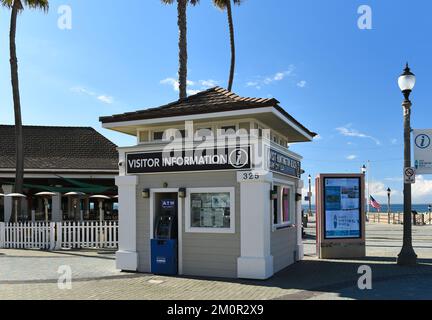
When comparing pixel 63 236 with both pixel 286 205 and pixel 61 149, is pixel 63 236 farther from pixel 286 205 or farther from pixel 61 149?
pixel 61 149

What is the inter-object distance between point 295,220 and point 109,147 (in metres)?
14.9

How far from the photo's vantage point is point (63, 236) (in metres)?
16.5

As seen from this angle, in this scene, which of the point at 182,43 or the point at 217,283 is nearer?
the point at 217,283

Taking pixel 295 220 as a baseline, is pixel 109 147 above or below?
above

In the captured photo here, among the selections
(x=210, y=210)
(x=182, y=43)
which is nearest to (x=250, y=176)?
(x=210, y=210)

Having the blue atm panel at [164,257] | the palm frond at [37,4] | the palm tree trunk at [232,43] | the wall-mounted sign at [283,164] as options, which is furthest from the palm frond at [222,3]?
the blue atm panel at [164,257]

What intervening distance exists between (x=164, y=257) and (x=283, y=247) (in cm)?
325

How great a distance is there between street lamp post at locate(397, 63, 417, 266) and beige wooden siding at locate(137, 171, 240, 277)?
16.1 ft

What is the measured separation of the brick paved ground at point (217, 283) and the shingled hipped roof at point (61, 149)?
1051 cm

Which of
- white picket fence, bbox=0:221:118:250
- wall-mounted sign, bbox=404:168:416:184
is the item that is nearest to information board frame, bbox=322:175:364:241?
wall-mounted sign, bbox=404:168:416:184

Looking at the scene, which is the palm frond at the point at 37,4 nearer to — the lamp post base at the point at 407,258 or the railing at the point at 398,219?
the lamp post base at the point at 407,258

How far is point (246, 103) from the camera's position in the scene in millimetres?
10172
